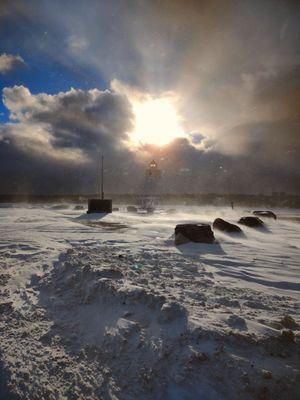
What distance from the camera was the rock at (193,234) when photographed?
788cm

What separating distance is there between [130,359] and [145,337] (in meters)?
0.30

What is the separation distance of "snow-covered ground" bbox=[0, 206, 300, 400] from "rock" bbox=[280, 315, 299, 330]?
0.04 ft

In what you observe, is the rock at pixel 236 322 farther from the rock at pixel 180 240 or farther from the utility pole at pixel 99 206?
the utility pole at pixel 99 206

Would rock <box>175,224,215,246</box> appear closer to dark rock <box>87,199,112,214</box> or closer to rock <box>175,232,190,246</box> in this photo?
rock <box>175,232,190,246</box>

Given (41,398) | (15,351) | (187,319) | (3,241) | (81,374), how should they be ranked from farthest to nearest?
(3,241)
(187,319)
(15,351)
(81,374)
(41,398)

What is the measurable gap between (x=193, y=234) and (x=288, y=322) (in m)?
4.96

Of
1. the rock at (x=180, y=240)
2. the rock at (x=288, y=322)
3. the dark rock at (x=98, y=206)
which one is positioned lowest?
the rock at (x=288, y=322)

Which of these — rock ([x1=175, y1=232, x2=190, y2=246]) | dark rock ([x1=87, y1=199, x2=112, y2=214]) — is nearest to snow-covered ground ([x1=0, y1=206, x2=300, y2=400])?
rock ([x1=175, y1=232, x2=190, y2=246])

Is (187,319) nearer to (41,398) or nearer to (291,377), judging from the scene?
(291,377)

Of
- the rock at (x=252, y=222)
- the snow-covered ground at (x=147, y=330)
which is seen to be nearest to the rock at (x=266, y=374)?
the snow-covered ground at (x=147, y=330)

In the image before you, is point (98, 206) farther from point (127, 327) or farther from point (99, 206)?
point (127, 327)

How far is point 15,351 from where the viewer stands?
2.66 m

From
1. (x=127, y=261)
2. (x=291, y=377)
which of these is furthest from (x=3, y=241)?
(x=291, y=377)

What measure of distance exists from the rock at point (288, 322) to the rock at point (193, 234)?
4.76m
